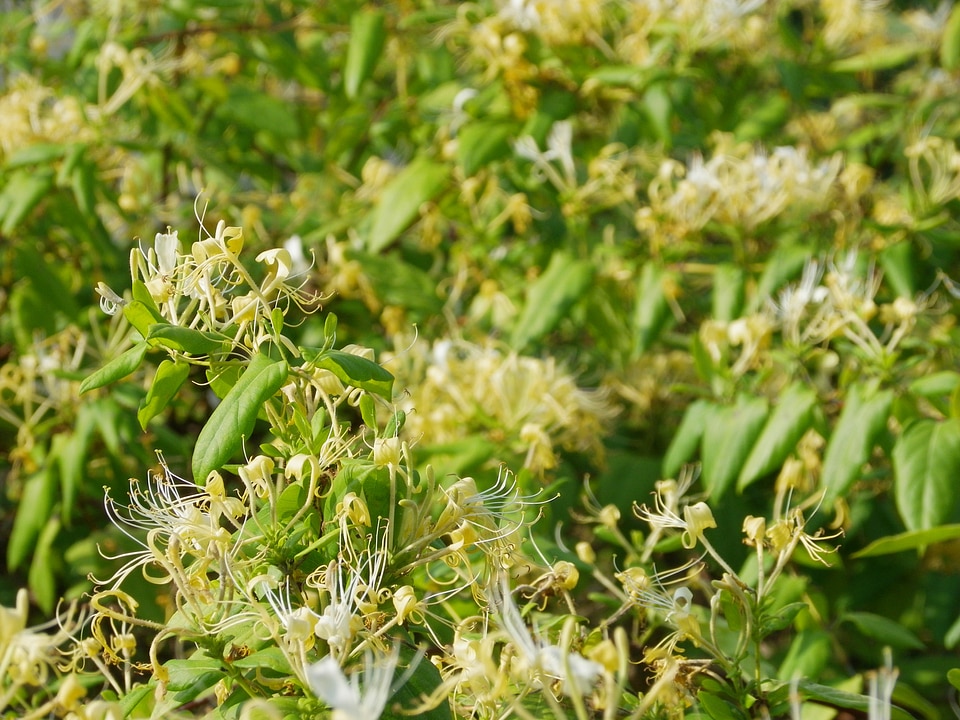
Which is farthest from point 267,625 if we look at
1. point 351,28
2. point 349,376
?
point 351,28

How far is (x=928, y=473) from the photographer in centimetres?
133

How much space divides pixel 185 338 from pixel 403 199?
41.9 inches

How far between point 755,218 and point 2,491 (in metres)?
1.53

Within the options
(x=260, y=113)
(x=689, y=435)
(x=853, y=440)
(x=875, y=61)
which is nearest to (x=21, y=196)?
(x=260, y=113)

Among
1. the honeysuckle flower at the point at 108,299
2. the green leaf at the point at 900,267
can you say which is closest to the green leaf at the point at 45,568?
the honeysuckle flower at the point at 108,299

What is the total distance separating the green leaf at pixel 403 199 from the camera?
178cm

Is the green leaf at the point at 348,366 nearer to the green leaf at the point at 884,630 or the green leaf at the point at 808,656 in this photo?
the green leaf at the point at 808,656

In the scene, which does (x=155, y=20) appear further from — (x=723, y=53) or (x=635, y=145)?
(x=723, y=53)

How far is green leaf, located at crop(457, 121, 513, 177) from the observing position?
1739mm

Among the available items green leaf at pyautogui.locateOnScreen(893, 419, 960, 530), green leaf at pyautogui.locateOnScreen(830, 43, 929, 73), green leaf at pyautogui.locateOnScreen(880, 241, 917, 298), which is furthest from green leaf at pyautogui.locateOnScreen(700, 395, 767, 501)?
green leaf at pyautogui.locateOnScreen(830, 43, 929, 73)

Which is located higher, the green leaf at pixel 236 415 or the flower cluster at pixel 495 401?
the green leaf at pixel 236 415

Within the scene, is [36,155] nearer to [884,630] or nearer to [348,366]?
[348,366]

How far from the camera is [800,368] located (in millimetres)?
1489

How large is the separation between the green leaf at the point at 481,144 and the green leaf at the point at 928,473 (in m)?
0.77
